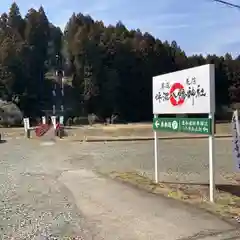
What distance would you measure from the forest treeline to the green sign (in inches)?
2335

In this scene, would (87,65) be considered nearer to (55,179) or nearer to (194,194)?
(55,179)

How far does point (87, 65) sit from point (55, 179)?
212ft

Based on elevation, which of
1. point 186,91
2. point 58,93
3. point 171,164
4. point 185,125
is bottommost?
point 171,164

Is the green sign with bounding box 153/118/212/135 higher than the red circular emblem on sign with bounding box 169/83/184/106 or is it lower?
lower

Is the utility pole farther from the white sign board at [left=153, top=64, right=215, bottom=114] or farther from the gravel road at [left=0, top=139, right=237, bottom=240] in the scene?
the white sign board at [left=153, top=64, right=215, bottom=114]

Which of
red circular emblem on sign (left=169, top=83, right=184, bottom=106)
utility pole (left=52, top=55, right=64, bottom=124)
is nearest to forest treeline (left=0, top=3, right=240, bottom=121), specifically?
utility pole (left=52, top=55, right=64, bottom=124)

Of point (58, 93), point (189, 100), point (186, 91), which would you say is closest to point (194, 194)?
point (189, 100)

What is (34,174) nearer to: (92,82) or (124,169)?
(124,169)

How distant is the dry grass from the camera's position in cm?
706

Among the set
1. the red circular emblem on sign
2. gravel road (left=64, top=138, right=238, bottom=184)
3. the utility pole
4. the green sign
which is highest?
the utility pole

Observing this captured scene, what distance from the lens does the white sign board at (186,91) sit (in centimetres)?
778

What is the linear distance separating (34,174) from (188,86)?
205 inches

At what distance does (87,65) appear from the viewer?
74.3m

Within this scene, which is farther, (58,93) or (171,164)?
(58,93)
